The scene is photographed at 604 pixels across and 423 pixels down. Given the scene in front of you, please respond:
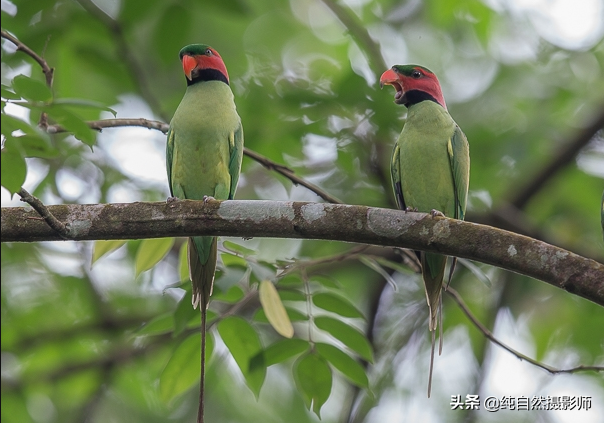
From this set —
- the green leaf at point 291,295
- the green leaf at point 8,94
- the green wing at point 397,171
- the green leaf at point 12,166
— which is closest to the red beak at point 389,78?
the green wing at point 397,171

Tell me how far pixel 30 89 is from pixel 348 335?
2160 millimetres

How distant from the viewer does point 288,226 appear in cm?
318

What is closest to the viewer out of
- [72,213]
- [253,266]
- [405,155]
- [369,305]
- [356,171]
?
[72,213]

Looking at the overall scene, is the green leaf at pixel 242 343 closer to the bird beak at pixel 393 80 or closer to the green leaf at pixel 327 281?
the green leaf at pixel 327 281

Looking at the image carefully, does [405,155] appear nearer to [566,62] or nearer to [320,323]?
[320,323]

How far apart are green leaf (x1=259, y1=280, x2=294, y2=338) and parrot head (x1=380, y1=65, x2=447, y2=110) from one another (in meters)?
1.66

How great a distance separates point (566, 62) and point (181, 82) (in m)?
4.36

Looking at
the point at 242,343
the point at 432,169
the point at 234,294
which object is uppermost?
the point at 432,169

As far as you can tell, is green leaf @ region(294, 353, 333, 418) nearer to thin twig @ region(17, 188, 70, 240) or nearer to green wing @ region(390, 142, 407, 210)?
green wing @ region(390, 142, 407, 210)

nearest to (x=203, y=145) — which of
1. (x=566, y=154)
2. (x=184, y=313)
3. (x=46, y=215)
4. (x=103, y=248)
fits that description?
(x=103, y=248)

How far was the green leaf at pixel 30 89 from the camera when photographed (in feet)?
9.75

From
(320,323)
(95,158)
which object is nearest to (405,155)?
(320,323)

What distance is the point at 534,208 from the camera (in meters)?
7.39

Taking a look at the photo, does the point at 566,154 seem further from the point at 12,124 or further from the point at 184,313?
the point at 12,124
